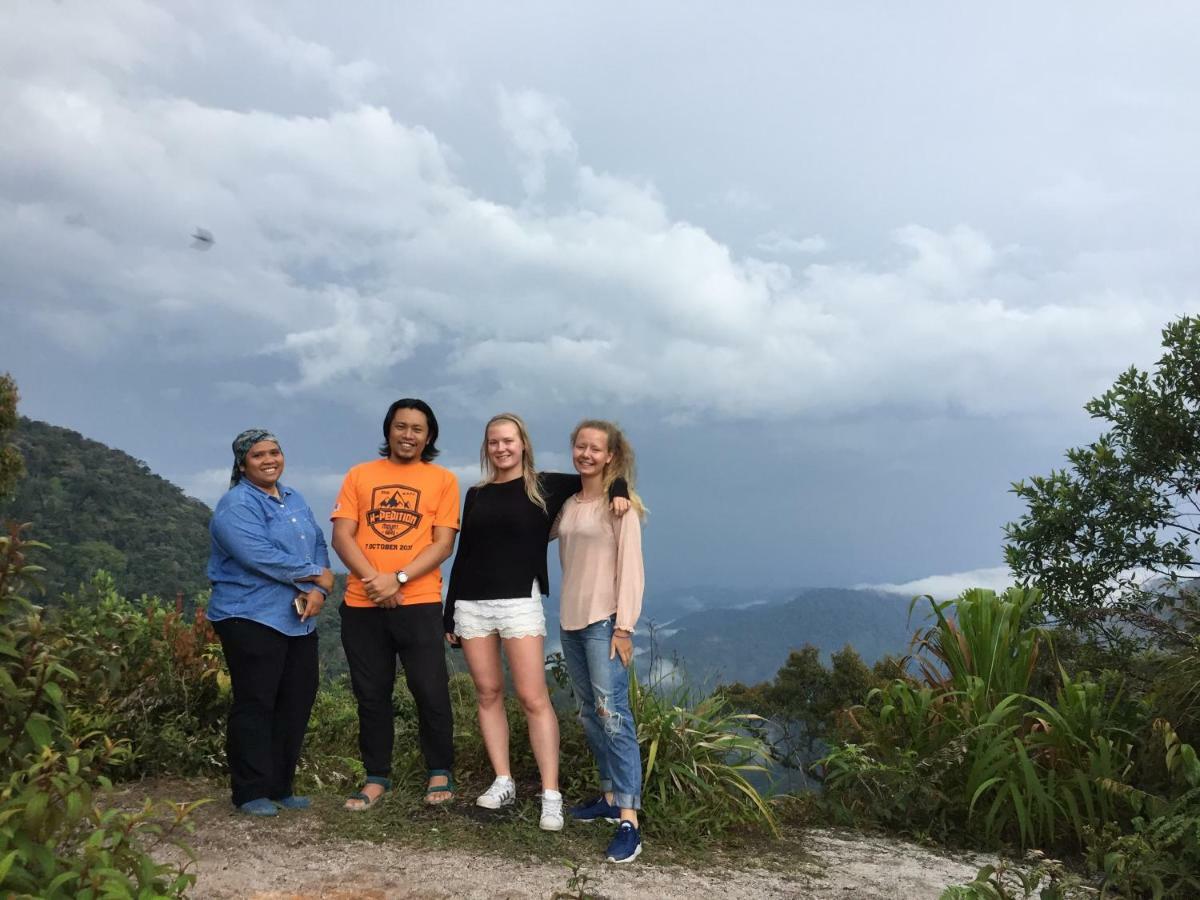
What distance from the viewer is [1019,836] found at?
5.11 metres

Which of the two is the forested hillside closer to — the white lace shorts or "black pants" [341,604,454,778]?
"black pants" [341,604,454,778]

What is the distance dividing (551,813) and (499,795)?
1.08 feet

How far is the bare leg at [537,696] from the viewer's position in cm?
453

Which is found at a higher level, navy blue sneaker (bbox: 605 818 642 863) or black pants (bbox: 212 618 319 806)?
black pants (bbox: 212 618 319 806)

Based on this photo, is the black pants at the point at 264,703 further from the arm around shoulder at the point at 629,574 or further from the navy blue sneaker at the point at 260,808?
the arm around shoulder at the point at 629,574

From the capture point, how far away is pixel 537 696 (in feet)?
15.1

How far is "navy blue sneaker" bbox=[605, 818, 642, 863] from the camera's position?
424 centimetres

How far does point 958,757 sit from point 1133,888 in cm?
115

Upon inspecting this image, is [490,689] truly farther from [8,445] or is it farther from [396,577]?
[8,445]

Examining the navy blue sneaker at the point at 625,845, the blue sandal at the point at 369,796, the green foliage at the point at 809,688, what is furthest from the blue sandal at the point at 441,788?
the green foliage at the point at 809,688

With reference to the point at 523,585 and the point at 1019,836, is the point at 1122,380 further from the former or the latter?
the point at 523,585

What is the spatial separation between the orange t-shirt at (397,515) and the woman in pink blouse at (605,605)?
717mm

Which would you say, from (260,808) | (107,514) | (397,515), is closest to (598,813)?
(260,808)

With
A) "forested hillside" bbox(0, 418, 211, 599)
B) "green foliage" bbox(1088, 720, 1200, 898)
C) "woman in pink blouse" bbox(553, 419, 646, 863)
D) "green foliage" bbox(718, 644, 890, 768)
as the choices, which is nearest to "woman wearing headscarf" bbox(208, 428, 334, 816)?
"woman in pink blouse" bbox(553, 419, 646, 863)
